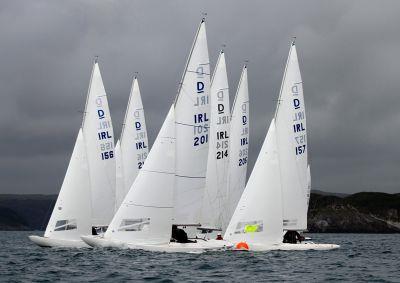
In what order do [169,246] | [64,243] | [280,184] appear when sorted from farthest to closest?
[64,243] → [280,184] → [169,246]

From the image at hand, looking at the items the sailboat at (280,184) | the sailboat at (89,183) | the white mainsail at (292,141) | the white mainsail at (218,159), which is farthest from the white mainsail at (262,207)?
the sailboat at (89,183)

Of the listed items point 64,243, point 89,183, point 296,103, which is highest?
point 296,103

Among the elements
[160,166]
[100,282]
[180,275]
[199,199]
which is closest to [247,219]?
[199,199]

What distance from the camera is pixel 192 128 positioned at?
1727 inches

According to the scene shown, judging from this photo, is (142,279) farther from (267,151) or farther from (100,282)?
(267,151)

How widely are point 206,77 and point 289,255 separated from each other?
11162mm

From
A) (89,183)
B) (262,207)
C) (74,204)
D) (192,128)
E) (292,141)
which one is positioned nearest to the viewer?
(192,128)

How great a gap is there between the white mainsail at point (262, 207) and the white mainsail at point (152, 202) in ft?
14.3

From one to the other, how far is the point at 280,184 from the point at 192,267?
12758 millimetres

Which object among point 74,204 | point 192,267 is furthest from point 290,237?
point 192,267

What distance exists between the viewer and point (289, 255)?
141ft

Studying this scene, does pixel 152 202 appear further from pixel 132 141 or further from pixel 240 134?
pixel 132 141

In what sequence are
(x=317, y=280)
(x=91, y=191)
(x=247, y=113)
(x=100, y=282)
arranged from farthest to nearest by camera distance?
1. (x=247, y=113)
2. (x=91, y=191)
3. (x=317, y=280)
4. (x=100, y=282)

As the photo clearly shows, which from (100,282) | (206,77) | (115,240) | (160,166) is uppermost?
(206,77)
